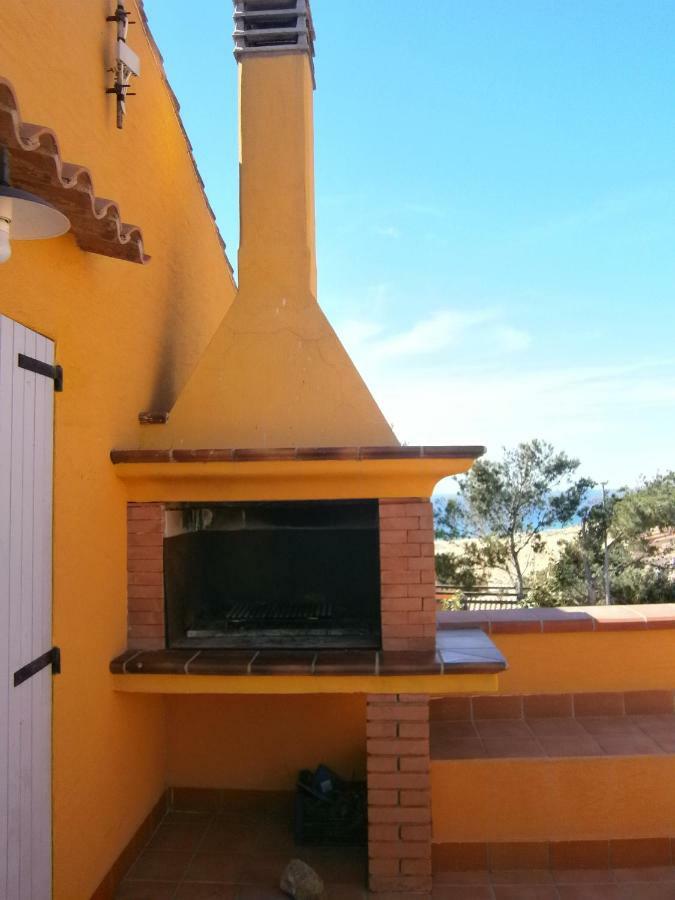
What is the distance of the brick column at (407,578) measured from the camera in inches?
139

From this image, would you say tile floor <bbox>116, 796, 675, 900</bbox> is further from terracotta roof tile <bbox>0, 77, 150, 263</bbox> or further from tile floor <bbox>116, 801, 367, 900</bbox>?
terracotta roof tile <bbox>0, 77, 150, 263</bbox>

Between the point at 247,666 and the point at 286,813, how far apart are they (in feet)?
5.11

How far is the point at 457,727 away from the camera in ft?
13.5

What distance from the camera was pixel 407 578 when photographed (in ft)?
11.6

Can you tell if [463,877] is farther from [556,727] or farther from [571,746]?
[556,727]

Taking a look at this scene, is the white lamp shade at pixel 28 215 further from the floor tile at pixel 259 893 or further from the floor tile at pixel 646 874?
the floor tile at pixel 646 874

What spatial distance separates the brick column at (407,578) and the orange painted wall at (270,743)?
1050 millimetres

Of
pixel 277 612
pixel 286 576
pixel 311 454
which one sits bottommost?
pixel 277 612

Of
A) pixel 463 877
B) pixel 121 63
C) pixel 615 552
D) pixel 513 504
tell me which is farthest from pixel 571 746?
pixel 513 504

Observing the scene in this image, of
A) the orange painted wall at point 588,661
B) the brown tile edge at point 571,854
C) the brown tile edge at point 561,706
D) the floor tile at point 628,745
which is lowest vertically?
the brown tile edge at point 571,854

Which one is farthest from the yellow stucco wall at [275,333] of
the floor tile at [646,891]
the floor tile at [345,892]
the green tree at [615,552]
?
the green tree at [615,552]

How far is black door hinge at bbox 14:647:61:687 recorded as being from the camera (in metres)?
2.43

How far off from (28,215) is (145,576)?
7.37ft

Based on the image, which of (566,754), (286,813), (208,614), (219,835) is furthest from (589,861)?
(208,614)
